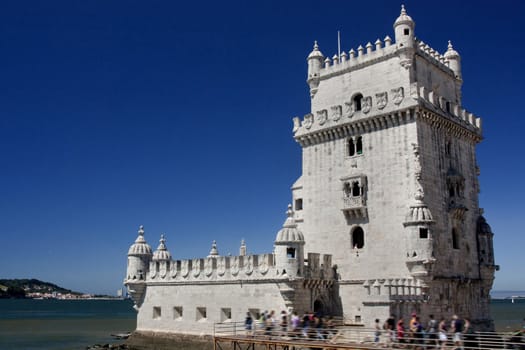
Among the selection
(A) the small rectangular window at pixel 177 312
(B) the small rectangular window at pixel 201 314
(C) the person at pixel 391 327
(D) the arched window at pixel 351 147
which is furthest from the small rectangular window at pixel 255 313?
A: (D) the arched window at pixel 351 147

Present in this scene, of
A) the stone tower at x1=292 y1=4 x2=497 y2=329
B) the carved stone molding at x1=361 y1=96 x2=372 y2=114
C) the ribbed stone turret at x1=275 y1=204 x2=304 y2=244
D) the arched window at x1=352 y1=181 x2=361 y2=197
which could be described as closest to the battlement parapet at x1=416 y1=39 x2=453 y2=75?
the stone tower at x1=292 y1=4 x2=497 y2=329

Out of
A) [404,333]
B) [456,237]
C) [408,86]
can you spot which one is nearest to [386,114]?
[408,86]

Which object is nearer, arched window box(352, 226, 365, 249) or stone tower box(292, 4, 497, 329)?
stone tower box(292, 4, 497, 329)

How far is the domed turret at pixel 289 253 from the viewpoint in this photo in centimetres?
3603

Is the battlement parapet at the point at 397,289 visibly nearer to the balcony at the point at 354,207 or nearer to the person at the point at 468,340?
the person at the point at 468,340

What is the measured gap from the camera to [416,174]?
118ft

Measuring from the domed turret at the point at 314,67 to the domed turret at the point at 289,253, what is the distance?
1264 centimetres

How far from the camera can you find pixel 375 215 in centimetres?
3775

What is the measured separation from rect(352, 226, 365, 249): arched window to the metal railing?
5.89 meters

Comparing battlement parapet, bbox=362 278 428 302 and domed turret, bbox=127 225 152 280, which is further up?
domed turret, bbox=127 225 152 280

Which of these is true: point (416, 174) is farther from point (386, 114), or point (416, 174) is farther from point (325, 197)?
point (325, 197)

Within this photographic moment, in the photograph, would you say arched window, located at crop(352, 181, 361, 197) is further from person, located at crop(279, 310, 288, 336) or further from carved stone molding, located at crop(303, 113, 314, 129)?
person, located at crop(279, 310, 288, 336)

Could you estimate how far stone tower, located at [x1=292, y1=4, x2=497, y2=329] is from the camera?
1411 inches

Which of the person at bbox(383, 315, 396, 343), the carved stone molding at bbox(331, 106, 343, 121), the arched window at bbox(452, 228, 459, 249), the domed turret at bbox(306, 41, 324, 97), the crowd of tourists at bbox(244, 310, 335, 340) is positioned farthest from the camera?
the domed turret at bbox(306, 41, 324, 97)
